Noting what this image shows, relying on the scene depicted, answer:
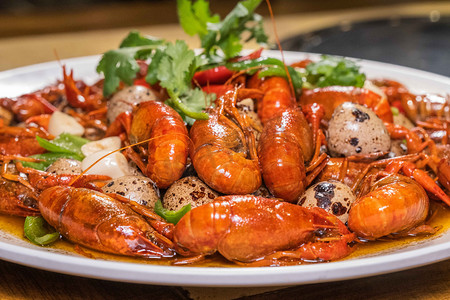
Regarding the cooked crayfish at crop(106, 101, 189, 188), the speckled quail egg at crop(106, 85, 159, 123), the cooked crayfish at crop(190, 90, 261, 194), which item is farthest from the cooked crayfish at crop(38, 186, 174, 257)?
the speckled quail egg at crop(106, 85, 159, 123)

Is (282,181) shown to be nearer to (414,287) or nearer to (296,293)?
(296,293)

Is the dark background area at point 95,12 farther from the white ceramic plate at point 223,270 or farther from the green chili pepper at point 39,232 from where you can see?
the white ceramic plate at point 223,270

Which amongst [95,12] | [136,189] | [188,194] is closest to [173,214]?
[188,194]

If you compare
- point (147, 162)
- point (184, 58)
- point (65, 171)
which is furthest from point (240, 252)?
point (184, 58)

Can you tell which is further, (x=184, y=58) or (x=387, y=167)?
(x=184, y=58)

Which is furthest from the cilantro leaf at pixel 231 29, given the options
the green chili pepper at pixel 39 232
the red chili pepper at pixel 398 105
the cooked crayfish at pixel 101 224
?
the green chili pepper at pixel 39 232
